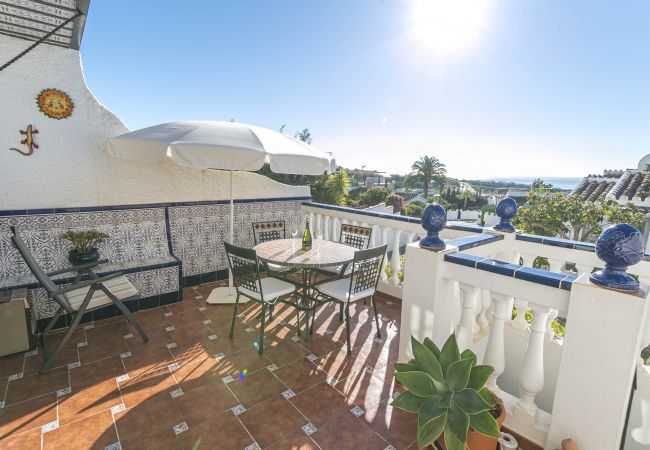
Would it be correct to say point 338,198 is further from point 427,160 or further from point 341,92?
point 427,160

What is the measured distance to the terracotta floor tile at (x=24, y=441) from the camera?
1.94 m

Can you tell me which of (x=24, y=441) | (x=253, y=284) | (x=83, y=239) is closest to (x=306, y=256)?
(x=253, y=284)

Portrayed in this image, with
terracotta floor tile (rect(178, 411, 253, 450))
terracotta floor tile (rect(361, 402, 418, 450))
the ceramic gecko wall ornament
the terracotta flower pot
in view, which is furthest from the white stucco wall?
the terracotta flower pot

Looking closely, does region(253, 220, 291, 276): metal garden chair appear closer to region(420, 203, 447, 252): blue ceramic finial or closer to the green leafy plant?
the green leafy plant

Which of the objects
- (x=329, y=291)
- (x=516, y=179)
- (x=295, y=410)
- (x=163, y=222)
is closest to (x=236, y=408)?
(x=295, y=410)

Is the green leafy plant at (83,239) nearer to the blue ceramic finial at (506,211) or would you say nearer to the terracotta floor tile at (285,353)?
the terracotta floor tile at (285,353)

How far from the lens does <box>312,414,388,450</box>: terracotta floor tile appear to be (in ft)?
6.50

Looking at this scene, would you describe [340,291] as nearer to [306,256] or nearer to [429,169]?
[306,256]

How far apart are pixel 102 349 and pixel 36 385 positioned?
57 cm

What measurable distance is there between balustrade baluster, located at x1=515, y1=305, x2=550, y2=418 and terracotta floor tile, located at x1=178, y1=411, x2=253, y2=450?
179cm

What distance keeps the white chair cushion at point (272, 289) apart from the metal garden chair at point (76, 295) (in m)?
1.20

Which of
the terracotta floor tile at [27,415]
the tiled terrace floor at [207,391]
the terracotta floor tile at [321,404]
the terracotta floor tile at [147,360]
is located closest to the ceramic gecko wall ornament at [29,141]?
the tiled terrace floor at [207,391]

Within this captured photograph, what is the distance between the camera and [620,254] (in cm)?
144

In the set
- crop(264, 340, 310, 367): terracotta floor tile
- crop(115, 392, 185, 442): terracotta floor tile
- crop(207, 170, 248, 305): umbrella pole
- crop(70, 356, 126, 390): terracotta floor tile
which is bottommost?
crop(70, 356, 126, 390): terracotta floor tile
